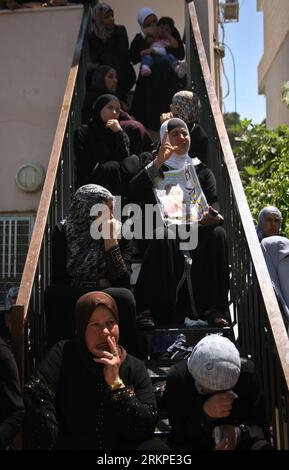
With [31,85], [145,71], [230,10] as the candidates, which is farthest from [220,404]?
[230,10]

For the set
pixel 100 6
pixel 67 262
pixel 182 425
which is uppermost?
Result: pixel 100 6

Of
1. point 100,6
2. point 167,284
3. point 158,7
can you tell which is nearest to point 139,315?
point 167,284

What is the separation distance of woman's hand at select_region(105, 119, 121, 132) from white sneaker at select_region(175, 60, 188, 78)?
1.73 metres

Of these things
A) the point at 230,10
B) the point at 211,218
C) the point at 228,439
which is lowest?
the point at 228,439

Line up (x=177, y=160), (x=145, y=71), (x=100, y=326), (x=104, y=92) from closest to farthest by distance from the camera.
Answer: (x=100, y=326) < (x=177, y=160) < (x=104, y=92) < (x=145, y=71)

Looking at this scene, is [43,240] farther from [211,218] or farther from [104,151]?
[104,151]

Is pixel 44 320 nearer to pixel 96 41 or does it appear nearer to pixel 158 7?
pixel 96 41

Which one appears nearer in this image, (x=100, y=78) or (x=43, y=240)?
(x=43, y=240)

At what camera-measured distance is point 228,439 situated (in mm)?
3523

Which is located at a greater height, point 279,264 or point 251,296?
point 279,264

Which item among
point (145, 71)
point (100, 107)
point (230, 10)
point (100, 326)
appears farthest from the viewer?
point (230, 10)

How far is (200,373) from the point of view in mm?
3568

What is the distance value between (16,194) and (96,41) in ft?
5.90

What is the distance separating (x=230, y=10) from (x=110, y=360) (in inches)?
449
